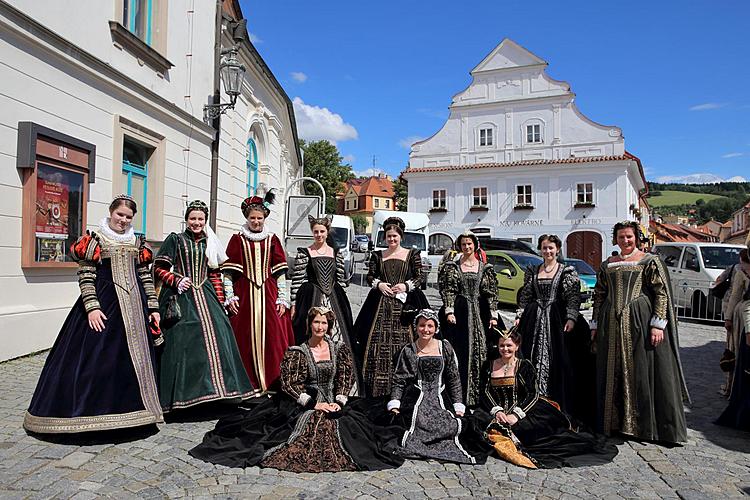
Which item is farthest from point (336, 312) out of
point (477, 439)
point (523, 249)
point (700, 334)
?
point (523, 249)

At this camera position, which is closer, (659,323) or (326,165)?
(659,323)

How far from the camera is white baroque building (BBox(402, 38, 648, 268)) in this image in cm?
2738

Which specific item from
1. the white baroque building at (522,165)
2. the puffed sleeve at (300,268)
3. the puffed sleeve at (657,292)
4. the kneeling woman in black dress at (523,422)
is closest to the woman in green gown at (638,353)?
the puffed sleeve at (657,292)

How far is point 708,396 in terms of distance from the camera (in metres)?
5.91

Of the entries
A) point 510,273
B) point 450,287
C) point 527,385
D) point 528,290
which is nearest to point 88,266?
point 450,287

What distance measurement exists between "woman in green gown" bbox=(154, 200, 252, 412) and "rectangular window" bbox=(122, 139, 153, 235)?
4.47 m

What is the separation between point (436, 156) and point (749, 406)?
26.7 m

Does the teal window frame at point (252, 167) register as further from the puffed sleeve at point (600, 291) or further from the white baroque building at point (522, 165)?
the white baroque building at point (522, 165)

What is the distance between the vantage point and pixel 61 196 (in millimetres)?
6992

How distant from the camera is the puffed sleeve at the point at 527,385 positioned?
4.29 meters

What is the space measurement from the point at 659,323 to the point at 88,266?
14.2 feet

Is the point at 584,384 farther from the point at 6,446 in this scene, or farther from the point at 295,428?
the point at 6,446

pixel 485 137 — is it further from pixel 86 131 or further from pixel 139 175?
pixel 86 131

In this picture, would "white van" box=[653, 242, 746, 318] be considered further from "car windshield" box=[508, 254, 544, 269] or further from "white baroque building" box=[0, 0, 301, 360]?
"white baroque building" box=[0, 0, 301, 360]
